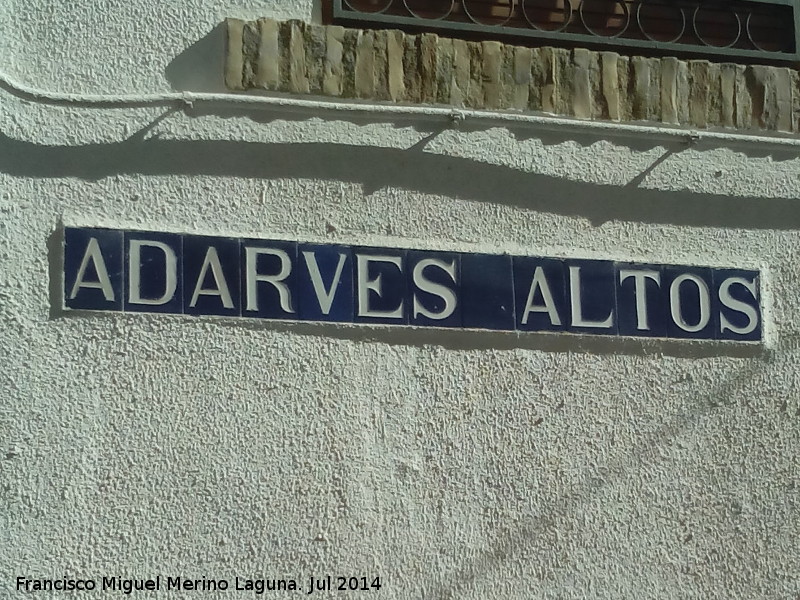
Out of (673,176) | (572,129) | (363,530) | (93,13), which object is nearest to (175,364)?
(363,530)

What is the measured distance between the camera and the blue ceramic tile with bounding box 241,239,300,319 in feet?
12.9

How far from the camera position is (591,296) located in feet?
13.9

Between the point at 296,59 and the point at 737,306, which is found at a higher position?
the point at 296,59

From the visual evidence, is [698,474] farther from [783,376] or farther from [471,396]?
[471,396]

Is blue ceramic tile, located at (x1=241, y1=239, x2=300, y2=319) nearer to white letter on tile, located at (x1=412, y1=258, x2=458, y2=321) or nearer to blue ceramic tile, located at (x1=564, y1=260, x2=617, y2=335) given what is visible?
white letter on tile, located at (x1=412, y1=258, x2=458, y2=321)

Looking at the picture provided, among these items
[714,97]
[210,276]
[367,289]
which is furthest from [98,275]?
[714,97]

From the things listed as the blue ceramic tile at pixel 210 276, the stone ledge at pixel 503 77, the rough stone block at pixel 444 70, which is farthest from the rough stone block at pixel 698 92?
the blue ceramic tile at pixel 210 276

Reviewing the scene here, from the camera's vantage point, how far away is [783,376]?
4367 mm

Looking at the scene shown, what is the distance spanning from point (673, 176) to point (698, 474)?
108cm

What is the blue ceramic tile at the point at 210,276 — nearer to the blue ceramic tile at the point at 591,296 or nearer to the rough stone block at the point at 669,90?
the blue ceramic tile at the point at 591,296

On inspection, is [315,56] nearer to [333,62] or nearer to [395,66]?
[333,62]

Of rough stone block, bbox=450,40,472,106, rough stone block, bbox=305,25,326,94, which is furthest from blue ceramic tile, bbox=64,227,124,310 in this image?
rough stone block, bbox=450,40,472,106

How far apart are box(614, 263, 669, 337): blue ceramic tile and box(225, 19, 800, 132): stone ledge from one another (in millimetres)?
572

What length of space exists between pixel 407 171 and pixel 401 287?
412mm
